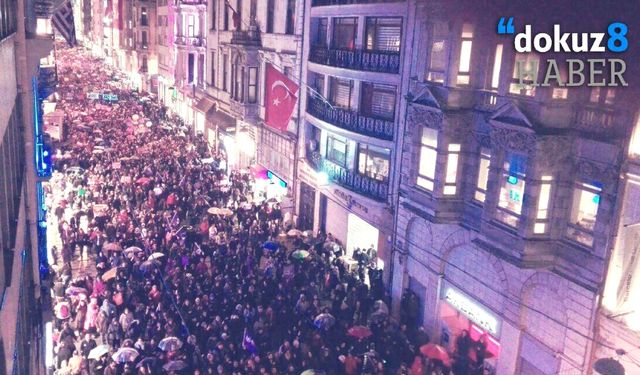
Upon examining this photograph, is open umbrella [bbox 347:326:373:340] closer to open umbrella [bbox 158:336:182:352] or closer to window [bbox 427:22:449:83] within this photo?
open umbrella [bbox 158:336:182:352]

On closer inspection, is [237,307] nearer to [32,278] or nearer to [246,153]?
[32,278]

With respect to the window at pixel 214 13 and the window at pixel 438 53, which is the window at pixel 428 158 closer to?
the window at pixel 438 53

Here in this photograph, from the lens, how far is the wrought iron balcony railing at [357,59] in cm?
2589

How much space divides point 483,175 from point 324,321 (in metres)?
7.32

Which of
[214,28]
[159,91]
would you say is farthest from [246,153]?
[159,91]

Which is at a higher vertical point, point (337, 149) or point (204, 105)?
point (337, 149)

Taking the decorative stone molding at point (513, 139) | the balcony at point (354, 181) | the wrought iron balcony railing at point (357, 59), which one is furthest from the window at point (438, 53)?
the balcony at point (354, 181)

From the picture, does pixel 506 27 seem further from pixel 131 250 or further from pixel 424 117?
pixel 131 250

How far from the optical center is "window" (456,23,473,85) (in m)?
20.7

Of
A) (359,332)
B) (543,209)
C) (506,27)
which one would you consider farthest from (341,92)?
(543,209)

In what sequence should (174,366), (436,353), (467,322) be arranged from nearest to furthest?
(174,366), (436,353), (467,322)

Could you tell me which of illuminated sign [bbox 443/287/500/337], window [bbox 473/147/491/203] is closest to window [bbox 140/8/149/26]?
illuminated sign [bbox 443/287/500/337]

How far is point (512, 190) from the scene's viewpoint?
18578mm

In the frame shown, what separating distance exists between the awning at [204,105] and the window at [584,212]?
38.8 m
